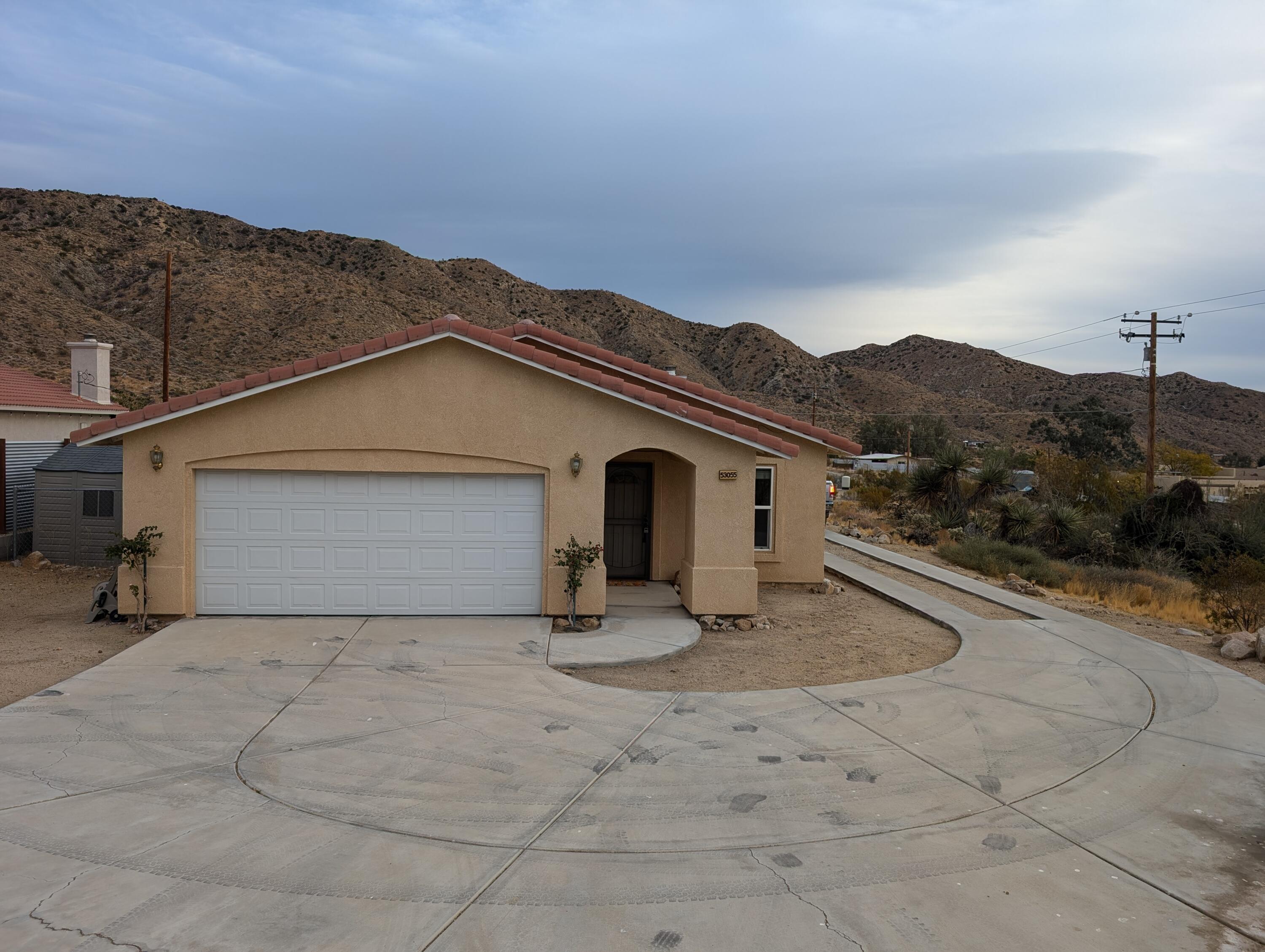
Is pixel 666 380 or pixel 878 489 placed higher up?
pixel 666 380

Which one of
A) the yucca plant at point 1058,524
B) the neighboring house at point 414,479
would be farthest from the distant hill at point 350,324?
the yucca plant at point 1058,524

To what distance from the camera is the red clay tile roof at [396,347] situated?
11.9m

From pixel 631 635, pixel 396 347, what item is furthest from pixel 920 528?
pixel 396 347

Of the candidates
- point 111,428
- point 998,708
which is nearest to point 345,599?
point 111,428

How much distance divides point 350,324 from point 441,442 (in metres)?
43.9

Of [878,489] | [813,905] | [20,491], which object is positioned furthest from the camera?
[878,489]

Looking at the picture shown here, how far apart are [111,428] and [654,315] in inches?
2892

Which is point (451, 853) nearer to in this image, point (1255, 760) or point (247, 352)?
point (1255, 760)

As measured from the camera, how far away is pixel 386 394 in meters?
12.3

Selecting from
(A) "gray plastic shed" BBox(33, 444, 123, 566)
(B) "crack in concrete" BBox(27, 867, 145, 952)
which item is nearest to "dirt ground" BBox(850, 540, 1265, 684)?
(B) "crack in concrete" BBox(27, 867, 145, 952)

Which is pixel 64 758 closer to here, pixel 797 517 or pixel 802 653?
pixel 802 653

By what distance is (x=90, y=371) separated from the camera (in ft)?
79.4

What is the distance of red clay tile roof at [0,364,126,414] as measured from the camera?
2002 centimetres

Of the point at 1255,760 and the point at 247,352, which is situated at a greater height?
the point at 247,352
